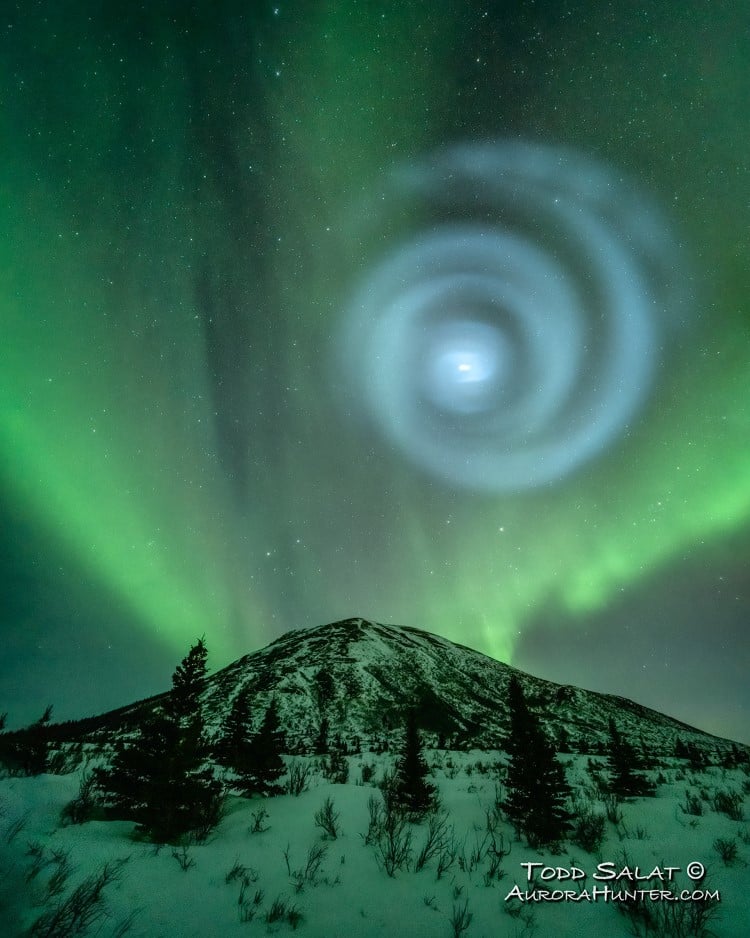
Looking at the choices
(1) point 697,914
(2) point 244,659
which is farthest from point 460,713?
(1) point 697,914

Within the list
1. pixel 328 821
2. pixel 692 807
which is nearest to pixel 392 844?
pixel 328 821

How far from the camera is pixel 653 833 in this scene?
602 centimetres

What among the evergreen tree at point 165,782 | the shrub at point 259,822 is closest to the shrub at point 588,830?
the shrub at point 259,822

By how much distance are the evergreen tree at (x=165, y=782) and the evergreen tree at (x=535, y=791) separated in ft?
16.0

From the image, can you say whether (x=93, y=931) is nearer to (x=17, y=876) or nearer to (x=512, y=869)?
(x=17, y=876)

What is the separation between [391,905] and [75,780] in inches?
245

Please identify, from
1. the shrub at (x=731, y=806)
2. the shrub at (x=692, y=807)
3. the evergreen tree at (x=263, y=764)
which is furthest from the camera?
the evergreen tree at (x=263, y=764)

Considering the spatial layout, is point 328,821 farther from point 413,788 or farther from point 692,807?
point 692,807

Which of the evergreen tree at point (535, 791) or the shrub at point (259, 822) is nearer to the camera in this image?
the shrub at point (259, 822)

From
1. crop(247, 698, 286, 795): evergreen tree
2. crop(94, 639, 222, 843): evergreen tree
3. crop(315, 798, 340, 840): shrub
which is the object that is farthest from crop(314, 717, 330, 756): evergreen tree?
crop(315, 798, 340, 840): shrub

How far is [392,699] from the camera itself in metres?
73.3

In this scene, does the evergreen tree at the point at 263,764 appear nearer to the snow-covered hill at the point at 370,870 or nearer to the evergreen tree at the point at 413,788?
the snow-covered hill at the point at 370,870

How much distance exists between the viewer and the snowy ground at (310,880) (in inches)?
139

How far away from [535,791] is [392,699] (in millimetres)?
75937
